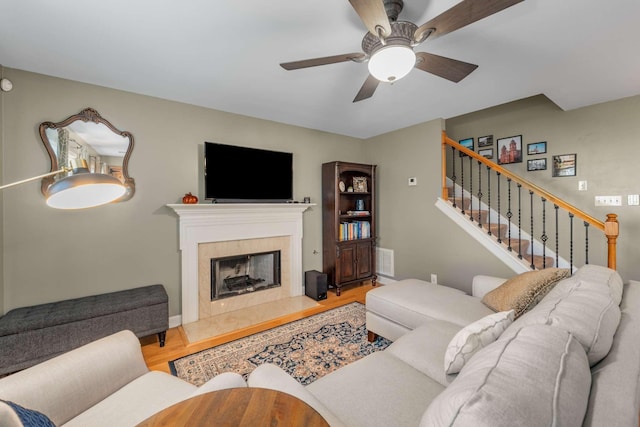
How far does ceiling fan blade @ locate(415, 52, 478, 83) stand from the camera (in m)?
1.62

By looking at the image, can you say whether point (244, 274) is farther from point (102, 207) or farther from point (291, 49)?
point (291, 49)

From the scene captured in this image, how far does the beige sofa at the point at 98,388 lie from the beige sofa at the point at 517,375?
0.43 m

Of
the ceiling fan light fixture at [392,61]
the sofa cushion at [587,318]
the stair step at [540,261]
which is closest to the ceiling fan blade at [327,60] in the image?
the ceiling fan light fixture at [392,61]

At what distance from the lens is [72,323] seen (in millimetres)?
2021

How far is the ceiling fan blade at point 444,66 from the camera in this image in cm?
162

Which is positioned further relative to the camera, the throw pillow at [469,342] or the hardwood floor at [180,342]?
the hardwood floor at [180,342]

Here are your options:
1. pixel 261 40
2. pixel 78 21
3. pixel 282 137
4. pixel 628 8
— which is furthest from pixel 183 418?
pixel 282 137

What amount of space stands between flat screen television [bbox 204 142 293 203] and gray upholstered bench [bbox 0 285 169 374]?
1244 millimetres

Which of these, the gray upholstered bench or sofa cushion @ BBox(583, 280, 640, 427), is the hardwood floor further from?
sofa cushion @ BBox(583, 280, 640, 427)

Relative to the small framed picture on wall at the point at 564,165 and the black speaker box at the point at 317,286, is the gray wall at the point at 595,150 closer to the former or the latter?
the small framed picture on wall at the point at 564,165

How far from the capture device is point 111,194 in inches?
48.3

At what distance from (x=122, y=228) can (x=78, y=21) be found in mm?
1725

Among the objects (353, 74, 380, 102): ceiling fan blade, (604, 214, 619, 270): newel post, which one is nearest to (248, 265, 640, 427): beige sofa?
(604, 214, 619, 270): newel post

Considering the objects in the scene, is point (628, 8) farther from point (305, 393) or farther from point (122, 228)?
point (122, 228)
